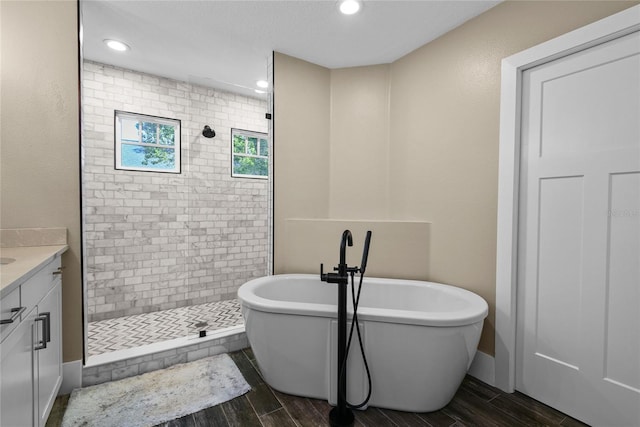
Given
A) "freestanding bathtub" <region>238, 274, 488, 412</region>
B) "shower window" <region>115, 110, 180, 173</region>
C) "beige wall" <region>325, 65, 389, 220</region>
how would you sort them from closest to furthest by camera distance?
"freestanding bathtub" <region>238, 274, 488, 412</region>, "beige wall" <region>325, 65, 389, 220</region>, "shower window" <region>115, 110, 180, 173</region>

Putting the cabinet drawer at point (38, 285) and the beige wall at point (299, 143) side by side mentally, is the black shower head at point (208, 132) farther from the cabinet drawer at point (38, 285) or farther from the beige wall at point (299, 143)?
the cabinet drawer at point (38, 285)

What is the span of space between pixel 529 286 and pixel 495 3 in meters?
1.86

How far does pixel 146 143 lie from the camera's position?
10.4 ft

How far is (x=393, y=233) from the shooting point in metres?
2.63

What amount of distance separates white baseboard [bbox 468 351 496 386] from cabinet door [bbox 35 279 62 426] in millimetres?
2484

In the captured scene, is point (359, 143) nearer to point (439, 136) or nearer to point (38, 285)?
point (439, 136)

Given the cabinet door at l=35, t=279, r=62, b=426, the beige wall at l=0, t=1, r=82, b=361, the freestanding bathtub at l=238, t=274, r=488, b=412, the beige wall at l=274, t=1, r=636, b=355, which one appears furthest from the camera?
the beige wall at l=274, t=1, r=636, b=355

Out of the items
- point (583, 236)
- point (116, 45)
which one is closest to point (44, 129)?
point (116, 45)

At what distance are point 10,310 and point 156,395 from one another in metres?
1.18

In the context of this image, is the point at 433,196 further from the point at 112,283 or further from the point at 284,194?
the point at 112,283

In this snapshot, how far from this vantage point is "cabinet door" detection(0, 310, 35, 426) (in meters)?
0.99

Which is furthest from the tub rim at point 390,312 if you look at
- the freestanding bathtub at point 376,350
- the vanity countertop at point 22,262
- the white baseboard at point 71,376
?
the white baseboard at point 71,376

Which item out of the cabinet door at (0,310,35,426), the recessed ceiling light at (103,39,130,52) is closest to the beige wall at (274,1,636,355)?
the recessed ceiling light at (103,39,130,52)

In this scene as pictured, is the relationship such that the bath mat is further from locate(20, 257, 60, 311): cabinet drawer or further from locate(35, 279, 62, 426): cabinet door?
locate(20, 257, 60, 311): cabinet drawer
